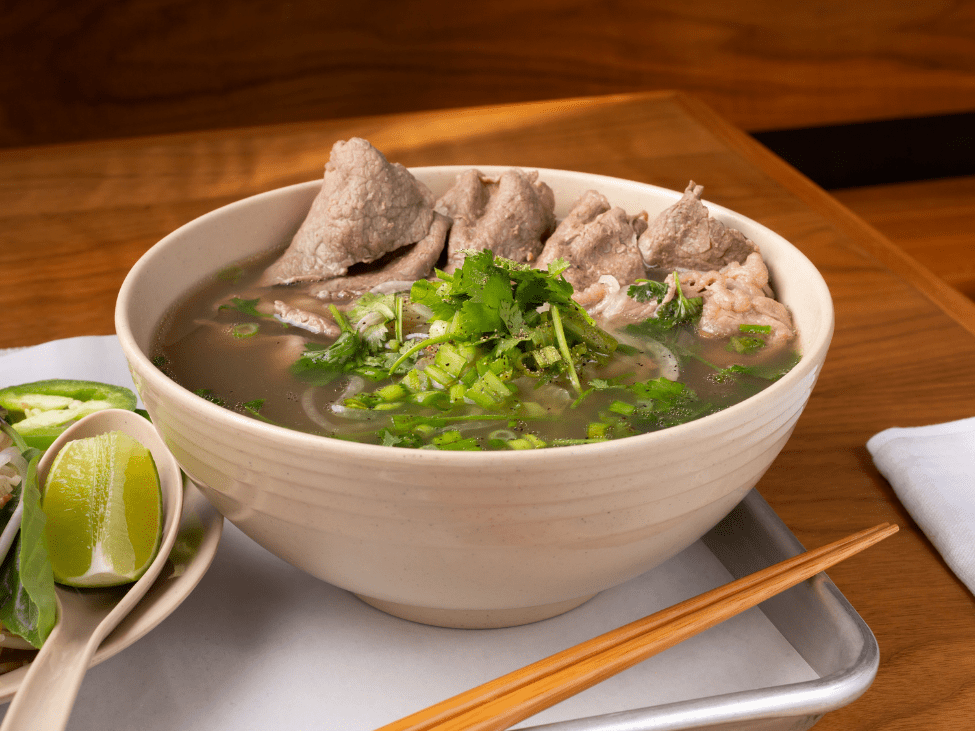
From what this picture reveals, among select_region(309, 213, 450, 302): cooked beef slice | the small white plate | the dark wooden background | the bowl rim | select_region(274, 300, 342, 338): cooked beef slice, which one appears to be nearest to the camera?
the bowl rim

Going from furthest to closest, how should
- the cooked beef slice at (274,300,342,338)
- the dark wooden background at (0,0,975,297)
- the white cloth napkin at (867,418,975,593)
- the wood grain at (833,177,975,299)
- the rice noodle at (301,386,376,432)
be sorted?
1. the dark wooden background at (0,0,975,297)
2. the wood grain at (833,177,975,299)
3. the cooked beef slice at (274,300,342,338)
4. the white cloth napkin at (867,418,975,593)
5. the rice noodle at (301,386,376,432)

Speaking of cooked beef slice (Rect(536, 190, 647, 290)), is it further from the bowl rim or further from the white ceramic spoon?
the white ceramic spoon

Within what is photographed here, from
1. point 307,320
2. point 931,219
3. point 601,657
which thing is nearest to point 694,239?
point 307,320

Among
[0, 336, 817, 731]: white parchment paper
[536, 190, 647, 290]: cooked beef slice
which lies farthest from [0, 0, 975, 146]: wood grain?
[0, 336, 817, 731]: white parchment paper

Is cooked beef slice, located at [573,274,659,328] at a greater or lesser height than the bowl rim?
lesser

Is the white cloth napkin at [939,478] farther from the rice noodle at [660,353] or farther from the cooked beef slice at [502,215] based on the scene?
the cooked beef slice at [502,215]

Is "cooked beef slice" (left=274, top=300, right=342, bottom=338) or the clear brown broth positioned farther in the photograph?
"cooked beef slice" (left=274, top=300, right=342, bottom=338)

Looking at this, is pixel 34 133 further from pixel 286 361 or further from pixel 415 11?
pixel 286 361
